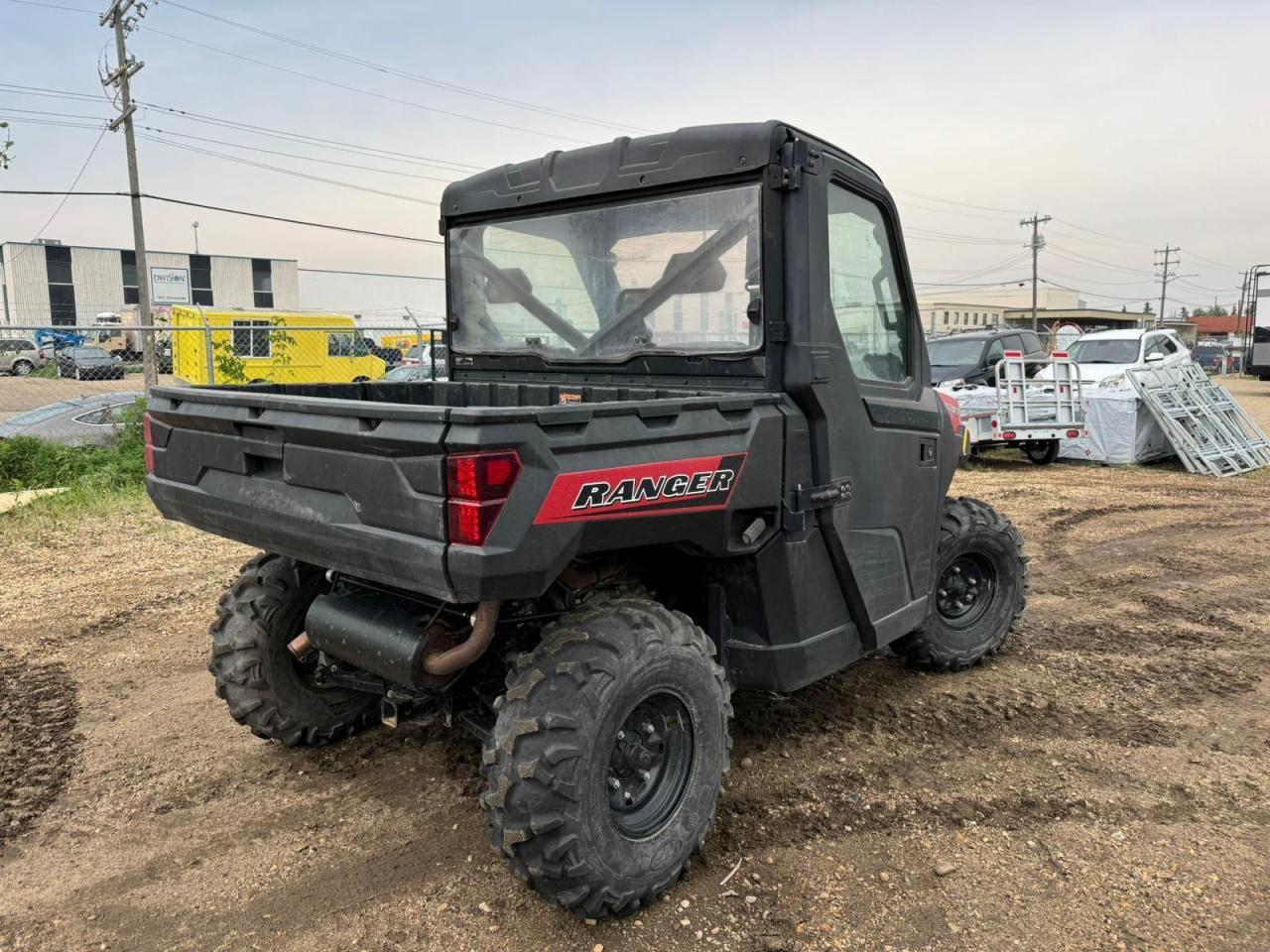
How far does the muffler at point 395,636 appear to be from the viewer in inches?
108

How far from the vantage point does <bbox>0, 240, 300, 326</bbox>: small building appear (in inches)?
2066

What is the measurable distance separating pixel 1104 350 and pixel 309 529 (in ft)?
47.2

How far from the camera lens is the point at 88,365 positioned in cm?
1695

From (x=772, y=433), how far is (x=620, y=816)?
4.26ft

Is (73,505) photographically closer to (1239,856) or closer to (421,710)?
(421,710)

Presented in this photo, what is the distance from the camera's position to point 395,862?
3053mm

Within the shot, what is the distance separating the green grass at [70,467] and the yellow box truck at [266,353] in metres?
1.40

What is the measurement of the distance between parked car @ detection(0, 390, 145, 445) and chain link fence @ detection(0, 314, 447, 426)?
20 millimetres

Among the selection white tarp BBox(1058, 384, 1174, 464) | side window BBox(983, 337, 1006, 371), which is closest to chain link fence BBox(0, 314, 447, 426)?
side window BBox(983, 337, 1006, 371)

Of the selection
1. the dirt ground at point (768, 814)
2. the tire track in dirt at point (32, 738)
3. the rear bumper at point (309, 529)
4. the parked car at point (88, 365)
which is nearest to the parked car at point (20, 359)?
the parked car at point (88, 365)

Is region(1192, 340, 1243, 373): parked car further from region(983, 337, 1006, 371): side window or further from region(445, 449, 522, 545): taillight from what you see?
region(445, 449, 522, 545): taillight

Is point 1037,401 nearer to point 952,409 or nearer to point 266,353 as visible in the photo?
point 952,409

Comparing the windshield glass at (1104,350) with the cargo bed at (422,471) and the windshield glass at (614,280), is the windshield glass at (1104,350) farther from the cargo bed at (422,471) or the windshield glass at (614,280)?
the cargo bed at (422,471)

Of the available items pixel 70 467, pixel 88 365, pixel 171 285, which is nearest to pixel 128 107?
pixel 88 365
